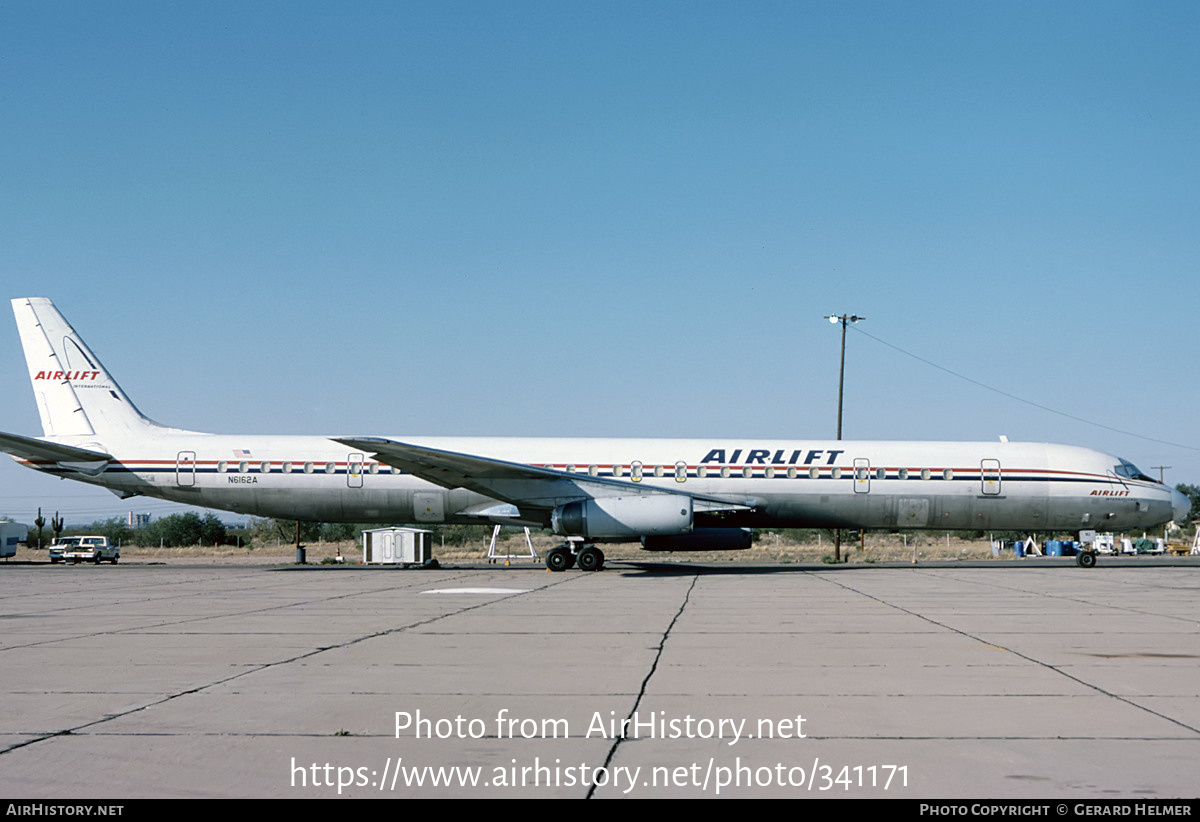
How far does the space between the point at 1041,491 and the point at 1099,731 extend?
72.5ft

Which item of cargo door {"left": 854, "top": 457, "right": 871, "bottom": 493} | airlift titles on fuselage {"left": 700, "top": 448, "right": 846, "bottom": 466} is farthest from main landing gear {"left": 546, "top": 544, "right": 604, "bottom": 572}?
cargo door {"left": 854, "top": 457, "right": 871, "bottom": 493}

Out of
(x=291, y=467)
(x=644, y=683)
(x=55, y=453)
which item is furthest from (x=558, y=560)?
(x=644, y=683)

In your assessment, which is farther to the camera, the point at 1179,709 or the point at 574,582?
the point at 574,582

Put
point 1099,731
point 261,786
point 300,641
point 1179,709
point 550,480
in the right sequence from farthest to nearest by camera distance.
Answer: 1. point 550,480
2. point 300,641
3. point 1179,709
4. point 1099,731
5. point 261,786

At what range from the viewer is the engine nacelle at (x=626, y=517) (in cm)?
2308

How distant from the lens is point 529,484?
81.1 ft

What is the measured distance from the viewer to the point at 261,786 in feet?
14.8

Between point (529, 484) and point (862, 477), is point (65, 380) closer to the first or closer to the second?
point (529, 484)

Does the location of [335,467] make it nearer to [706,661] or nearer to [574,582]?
[574,582]

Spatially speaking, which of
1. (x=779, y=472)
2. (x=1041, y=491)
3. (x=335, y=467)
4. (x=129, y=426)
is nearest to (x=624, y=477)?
(x=779, y=472)

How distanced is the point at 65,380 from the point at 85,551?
57.0ft

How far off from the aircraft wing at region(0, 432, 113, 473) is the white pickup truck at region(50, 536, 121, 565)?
1675cm

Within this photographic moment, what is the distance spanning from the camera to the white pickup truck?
4206 cm

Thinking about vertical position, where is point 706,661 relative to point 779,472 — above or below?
below
